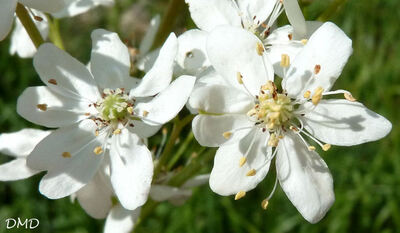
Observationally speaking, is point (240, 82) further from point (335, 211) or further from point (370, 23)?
point (370, 23)

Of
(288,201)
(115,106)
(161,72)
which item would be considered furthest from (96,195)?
(288,201)

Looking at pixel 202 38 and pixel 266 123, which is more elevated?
pixel 202 38

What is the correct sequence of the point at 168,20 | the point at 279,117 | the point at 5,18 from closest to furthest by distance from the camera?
the point at 5,18 → the point at 279,117 → the point at 168,20

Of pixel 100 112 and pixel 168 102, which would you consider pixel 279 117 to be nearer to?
pixel 168 102

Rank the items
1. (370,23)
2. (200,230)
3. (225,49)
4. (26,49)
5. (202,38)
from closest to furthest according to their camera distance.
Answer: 1. (225,49)
2. (202,38)
3. (26,49)
4. (200,230)
5. (370,23)

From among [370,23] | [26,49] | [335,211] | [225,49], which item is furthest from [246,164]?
[370,23]

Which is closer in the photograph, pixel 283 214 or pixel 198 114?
pixel 198 114

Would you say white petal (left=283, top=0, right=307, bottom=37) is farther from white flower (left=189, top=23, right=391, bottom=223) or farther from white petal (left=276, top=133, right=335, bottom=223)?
white petal (left=276, top=133, right=335, bottom=223)

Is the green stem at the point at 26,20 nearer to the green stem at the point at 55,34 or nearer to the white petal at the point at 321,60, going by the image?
the green stem at the point at 55,34
